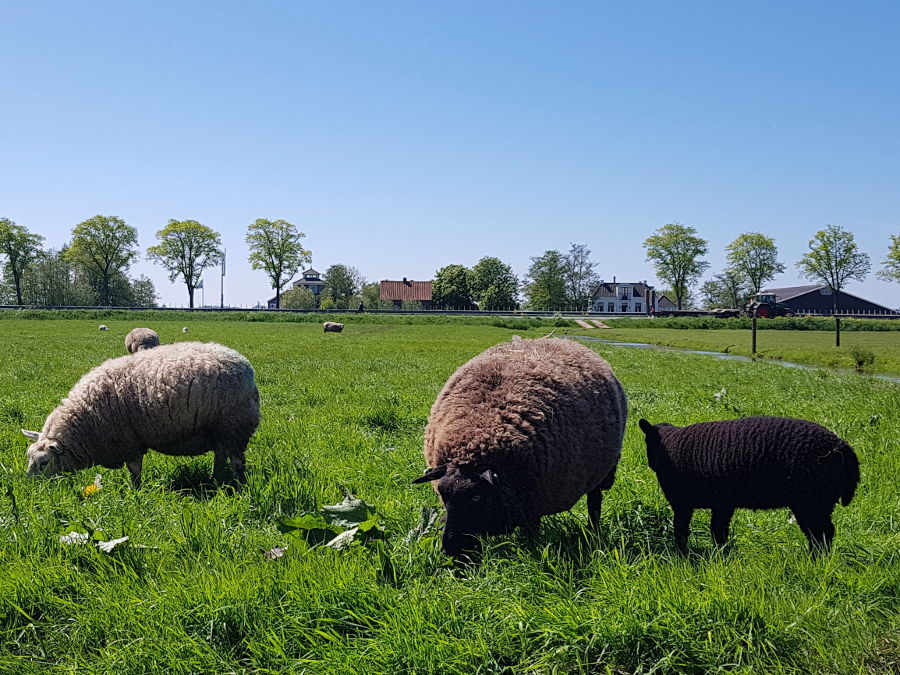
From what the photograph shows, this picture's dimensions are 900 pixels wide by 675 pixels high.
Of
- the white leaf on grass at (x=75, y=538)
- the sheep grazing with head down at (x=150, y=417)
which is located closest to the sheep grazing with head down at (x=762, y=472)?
the white leaf on grass at (x=75, y=538)

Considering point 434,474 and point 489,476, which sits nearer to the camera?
point 489,476

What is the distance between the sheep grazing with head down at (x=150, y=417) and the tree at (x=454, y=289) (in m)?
116

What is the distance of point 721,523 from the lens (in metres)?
4.11

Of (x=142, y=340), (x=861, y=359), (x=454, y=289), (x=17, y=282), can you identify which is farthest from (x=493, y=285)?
(x=142, y=340)

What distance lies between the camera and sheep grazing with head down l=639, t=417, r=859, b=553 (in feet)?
12.2

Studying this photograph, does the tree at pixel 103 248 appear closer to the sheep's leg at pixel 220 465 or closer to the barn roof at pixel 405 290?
the barn roof at pixel 405 290

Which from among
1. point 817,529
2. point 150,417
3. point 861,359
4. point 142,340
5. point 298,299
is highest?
point 298,299

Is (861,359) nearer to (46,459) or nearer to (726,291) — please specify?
(46,459)

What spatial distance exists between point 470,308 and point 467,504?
4669 inches

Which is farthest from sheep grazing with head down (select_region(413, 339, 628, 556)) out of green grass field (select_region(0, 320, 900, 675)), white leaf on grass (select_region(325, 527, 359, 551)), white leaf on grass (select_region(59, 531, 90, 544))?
white leaf on grass (select_region(59, 531, 90, 544))

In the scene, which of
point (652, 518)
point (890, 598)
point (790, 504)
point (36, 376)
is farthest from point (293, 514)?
point (36, 376)

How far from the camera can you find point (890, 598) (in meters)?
3.22

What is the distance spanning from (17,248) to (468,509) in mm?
115273

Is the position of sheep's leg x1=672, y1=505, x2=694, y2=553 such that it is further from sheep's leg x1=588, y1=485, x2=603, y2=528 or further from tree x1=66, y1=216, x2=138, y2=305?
tree x1=66, y1=216, x2=138, y2=305
